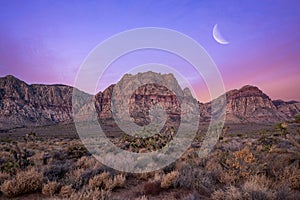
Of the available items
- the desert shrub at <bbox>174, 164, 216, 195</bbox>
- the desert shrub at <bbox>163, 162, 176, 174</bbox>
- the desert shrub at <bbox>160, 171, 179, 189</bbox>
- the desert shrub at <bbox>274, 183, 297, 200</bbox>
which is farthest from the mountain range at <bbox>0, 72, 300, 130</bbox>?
the desert shrub at <bbox>274, 183, 297, 200</bbox>

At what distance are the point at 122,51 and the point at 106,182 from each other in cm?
739

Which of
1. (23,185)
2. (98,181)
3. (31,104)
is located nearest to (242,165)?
(98,181)

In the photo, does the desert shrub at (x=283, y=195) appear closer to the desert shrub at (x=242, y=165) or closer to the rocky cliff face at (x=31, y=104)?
the desert shrub at (x=242, y=165)

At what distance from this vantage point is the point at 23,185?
686 centimetres

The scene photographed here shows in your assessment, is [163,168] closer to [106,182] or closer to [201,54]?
[106,182]

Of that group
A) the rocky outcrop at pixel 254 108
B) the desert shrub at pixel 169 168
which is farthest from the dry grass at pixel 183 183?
the rocky outcrop at pixel 254 108

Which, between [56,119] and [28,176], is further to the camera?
[56,119]

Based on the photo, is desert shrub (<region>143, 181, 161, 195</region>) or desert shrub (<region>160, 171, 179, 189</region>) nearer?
desert shrub (<region>143, 181, 161, 195</region>)

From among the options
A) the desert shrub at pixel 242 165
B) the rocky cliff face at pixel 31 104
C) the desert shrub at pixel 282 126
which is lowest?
the desert shrub at pixel 242 165

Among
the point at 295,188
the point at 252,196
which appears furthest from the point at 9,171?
the point at 295,188

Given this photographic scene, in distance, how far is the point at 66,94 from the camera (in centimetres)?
13650

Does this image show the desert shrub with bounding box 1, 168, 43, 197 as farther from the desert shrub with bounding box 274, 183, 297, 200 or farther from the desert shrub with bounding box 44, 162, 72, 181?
the desert shrub with bounding box 274, 183, 297, 200

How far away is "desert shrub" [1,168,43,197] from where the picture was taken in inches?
261

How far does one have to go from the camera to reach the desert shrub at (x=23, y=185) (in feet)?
21.8
